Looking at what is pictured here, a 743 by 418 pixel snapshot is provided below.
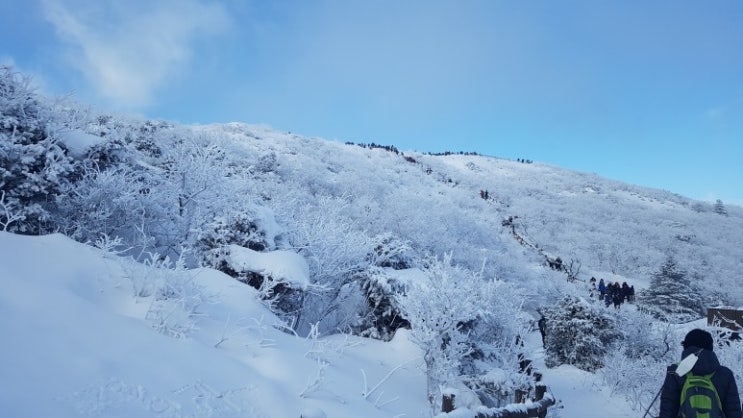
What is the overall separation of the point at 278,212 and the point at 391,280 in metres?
4.31

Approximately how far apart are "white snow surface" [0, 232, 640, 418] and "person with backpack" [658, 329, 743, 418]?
2.67 meters

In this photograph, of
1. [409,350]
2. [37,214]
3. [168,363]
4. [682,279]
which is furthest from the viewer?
[682,279]

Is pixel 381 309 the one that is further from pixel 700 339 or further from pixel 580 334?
pixel 580 334

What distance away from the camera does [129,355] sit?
3.85m

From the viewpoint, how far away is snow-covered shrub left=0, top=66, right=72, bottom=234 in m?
7.46

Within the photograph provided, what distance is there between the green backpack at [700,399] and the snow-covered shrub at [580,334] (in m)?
10.5

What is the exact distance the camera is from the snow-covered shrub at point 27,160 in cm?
746

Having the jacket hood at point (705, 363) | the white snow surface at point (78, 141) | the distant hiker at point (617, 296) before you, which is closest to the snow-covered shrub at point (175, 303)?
the jacket hood at point (705, 363)

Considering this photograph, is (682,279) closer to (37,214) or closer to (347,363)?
(347,363)

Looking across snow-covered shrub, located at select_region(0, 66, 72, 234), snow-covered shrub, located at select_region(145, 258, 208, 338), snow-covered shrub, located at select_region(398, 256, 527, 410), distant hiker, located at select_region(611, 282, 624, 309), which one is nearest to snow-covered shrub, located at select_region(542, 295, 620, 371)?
snow-covered shrub, located at select_region(398, 256, 527, 410)

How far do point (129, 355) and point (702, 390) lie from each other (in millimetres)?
4887

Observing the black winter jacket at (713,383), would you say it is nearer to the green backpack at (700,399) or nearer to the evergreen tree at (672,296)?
the green backpack at (700,399)

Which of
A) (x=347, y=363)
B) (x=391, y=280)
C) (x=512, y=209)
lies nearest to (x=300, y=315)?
(x=391, y=280)

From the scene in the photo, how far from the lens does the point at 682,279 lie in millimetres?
24234
